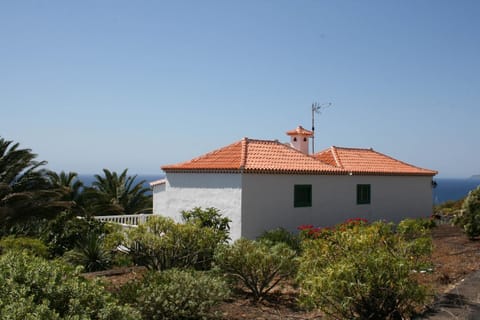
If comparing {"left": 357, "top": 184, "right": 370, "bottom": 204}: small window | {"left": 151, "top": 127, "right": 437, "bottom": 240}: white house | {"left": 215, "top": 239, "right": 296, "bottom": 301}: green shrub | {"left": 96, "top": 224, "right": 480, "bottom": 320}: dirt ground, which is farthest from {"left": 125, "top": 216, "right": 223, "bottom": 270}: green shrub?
{"left": 357, "top": 184, "right": 370, "bottom": 204}: small window

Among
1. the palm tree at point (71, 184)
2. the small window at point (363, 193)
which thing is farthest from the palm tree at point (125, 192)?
the small window at point (363, 193)

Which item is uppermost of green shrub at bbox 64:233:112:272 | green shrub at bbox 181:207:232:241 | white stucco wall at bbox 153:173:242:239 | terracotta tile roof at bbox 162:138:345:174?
terracotta tile roof at bbox 162:138:345:174

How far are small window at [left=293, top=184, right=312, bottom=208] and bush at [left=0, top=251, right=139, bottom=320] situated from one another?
1224 centimetres

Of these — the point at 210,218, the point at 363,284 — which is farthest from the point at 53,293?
the point at 210,218

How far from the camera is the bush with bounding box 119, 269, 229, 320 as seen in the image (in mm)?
6406

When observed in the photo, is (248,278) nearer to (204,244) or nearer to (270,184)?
(204,244)

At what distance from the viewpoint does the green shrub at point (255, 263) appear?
28.2 feet

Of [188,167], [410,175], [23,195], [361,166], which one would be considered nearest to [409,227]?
[361,166]

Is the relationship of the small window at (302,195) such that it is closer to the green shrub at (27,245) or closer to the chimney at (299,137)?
the chimney at (299,137)

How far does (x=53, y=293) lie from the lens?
15.3ft

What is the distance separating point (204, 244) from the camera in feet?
33.4

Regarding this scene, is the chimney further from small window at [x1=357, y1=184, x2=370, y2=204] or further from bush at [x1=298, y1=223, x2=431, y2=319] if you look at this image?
bush at [x1=298, y1=223, x2=431, y2=319]

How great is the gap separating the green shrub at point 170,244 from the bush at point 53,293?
466cm

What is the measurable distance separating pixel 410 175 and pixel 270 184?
870 cm
